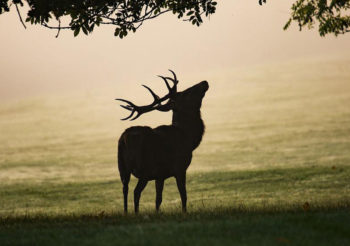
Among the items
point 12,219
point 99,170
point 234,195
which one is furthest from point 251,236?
point 99,170

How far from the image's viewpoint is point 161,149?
1213cm

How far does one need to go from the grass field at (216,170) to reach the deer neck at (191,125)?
1424 mm

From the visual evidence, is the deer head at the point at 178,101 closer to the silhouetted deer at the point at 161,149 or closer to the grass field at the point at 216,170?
the silhouetted deer at the point at 161,149

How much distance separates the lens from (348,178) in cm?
2448

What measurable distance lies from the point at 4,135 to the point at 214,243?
55.4 metres

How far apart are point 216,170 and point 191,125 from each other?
17.2m

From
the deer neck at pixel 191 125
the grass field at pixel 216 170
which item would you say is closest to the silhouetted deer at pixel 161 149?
the deer neck at pixel 191 125

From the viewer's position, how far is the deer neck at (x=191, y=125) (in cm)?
1282

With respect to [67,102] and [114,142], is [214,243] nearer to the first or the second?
[114,142]

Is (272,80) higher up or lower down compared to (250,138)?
higher up

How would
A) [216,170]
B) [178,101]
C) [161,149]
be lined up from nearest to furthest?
[161,149]
[178,101]
[216,170]

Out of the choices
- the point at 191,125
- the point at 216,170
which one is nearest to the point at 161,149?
the point at 191,125

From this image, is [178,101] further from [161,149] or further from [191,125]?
[161,149]

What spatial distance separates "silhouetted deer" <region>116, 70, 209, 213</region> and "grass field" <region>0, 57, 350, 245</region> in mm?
771
